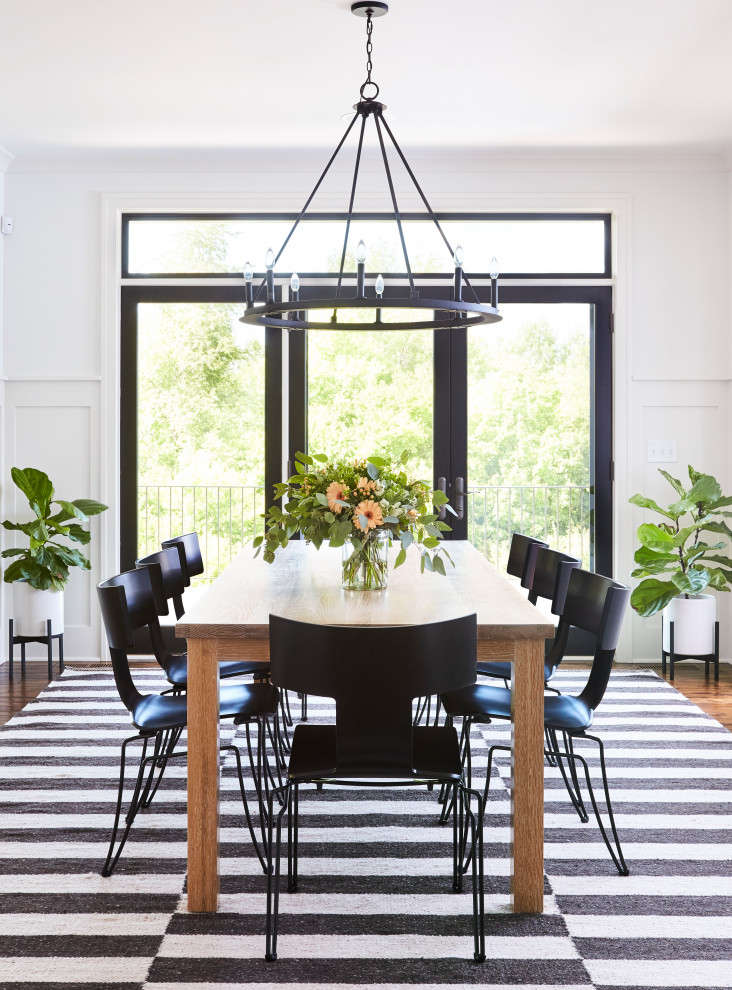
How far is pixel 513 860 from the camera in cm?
251

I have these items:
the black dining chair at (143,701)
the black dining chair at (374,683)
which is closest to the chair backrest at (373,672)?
the black dining chair at (374,683)

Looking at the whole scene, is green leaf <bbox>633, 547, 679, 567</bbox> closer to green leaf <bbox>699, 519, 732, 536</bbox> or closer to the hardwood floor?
green leaf <bbox>699, 519, 732, 536</bbox>

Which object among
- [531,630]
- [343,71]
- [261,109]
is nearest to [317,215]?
[261,109]

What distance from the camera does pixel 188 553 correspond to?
4.02 meters

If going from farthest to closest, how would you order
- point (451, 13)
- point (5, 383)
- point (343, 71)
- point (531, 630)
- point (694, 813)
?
point (5, 383) → point (343, 71) → point (451, 13) → point (694, 813) → point (531, 630)

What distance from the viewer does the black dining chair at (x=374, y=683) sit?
2.17 metres

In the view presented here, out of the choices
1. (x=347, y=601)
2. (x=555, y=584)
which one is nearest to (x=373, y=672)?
(x=347, y=601)

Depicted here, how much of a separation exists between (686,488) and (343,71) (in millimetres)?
3133

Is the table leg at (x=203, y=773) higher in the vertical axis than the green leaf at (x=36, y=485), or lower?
lower

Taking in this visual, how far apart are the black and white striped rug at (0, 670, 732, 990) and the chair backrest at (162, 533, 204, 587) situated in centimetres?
86

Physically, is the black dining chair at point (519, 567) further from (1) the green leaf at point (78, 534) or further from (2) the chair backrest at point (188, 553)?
(1) the green leaf at point (78, 534)

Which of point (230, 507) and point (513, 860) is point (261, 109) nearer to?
point (230, 507)

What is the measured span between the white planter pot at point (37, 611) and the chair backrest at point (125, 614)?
234 centimetres

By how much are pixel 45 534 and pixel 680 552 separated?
11.6 feet
